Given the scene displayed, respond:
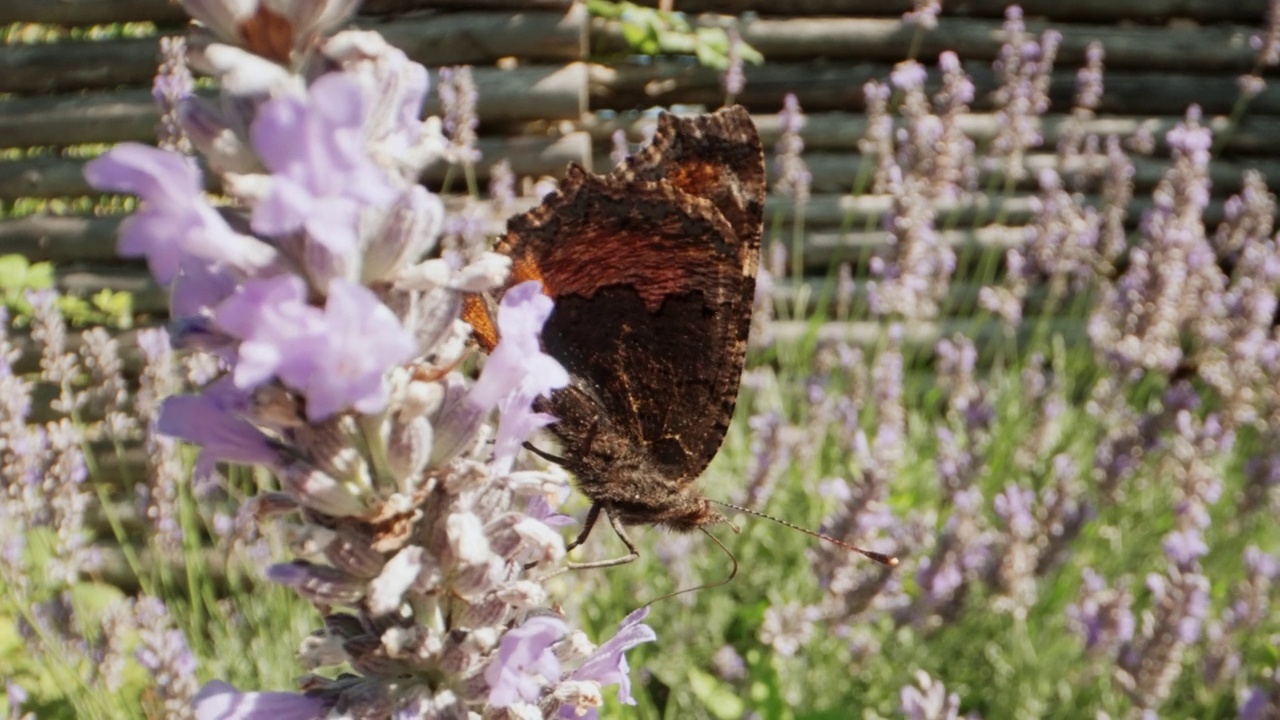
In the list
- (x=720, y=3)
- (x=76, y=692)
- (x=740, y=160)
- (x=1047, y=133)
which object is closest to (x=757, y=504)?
(x=740, y=160)

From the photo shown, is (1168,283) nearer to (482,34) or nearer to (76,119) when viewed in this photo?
(482,34)

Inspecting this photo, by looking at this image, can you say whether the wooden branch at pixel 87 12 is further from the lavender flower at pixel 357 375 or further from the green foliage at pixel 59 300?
the lavender flower at pixel 357 375

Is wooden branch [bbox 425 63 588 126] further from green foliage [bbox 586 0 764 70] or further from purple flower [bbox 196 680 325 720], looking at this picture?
purple flower [bbox 196 680 325 720]

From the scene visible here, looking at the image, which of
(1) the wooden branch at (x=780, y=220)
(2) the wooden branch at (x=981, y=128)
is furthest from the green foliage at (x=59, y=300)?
(2) the wooden branch at (x=981, y=128)

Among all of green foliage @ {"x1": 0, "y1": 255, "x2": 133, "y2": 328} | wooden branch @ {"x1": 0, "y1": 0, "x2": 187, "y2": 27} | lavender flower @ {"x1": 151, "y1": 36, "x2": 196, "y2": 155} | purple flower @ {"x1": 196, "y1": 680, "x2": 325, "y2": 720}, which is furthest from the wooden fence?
purple flower @ {"x1": 196, "y1": 680, "x2": 325, "y2": 720}

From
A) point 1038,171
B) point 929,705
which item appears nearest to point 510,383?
point 929,705

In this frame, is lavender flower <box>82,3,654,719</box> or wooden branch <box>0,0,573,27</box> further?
wooden branch <box>0,0,573,27</box>
